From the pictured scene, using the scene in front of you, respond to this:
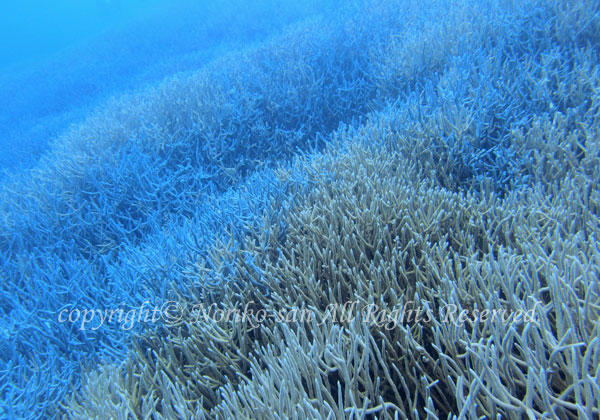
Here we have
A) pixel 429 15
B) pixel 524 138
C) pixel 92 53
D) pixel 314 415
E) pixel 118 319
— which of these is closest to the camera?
pixel 314 415

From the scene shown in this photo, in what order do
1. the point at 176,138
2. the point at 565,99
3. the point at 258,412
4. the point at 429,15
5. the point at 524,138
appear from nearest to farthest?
the point at 258,412, the point at 524,138, the point at 565,99, the point at 176,138, the point at 429,15

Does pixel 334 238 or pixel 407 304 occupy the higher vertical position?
pixel 334 238

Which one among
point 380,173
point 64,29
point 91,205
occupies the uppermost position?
point 64,29

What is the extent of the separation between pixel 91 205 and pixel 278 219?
310cm

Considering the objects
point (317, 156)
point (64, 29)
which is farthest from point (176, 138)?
point (64, 29)

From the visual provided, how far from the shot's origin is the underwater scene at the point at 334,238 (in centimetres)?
142

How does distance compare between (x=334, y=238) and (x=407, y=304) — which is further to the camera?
(x=334, y=238)

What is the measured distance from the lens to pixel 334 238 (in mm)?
2289

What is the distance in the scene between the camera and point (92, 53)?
14.0 metres

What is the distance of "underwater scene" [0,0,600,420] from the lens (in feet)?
4.65

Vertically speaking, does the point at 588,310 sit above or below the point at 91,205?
below

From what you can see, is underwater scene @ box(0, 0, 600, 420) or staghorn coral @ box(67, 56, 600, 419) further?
underwater scene @ box(0, 0, 600, 420)

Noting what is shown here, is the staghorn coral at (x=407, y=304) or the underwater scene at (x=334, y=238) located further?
the underwater scene at (x=334, y=238)

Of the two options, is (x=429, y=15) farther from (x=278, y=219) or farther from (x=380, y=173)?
(x=278, y=219)
